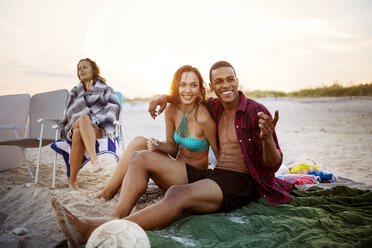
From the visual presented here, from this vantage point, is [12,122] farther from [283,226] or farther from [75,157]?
[283,226]

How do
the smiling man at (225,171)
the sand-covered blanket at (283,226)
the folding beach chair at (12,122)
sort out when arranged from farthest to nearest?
the folding beach chair at (12,122), the smiling man at (225,171), the sand-covered blanket at (283,226)

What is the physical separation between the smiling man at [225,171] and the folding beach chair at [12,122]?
3.84 m

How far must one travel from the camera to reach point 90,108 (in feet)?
14.8

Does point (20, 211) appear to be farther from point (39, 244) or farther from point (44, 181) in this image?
point (44, 181)

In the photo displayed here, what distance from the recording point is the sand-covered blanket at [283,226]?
6.00 ft

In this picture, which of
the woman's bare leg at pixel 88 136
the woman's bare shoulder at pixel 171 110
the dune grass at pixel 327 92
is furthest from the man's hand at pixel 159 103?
the dune grass at pixel 327 92

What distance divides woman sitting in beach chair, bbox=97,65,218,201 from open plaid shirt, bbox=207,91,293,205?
0.32m

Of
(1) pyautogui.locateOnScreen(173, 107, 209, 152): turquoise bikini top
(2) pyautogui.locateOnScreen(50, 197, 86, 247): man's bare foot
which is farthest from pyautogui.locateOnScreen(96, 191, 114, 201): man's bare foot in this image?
(2) pyautogui.locateOnScreen(50, 197, 86, 247): man's bare foot

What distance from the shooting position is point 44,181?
435cm

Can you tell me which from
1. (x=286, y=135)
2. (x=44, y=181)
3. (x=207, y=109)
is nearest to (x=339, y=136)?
(x=286, y=135)

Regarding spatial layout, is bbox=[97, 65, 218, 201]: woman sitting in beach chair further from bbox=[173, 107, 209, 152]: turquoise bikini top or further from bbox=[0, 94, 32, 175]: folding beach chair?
bbox=[0, 94, 32, 175]: folding beach chair

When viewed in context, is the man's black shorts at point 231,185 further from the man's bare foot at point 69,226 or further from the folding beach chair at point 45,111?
the folding beach chair at point 45,111

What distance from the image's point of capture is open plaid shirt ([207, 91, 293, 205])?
2439mm

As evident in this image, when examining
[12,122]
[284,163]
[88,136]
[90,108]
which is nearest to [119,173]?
[88,136]
